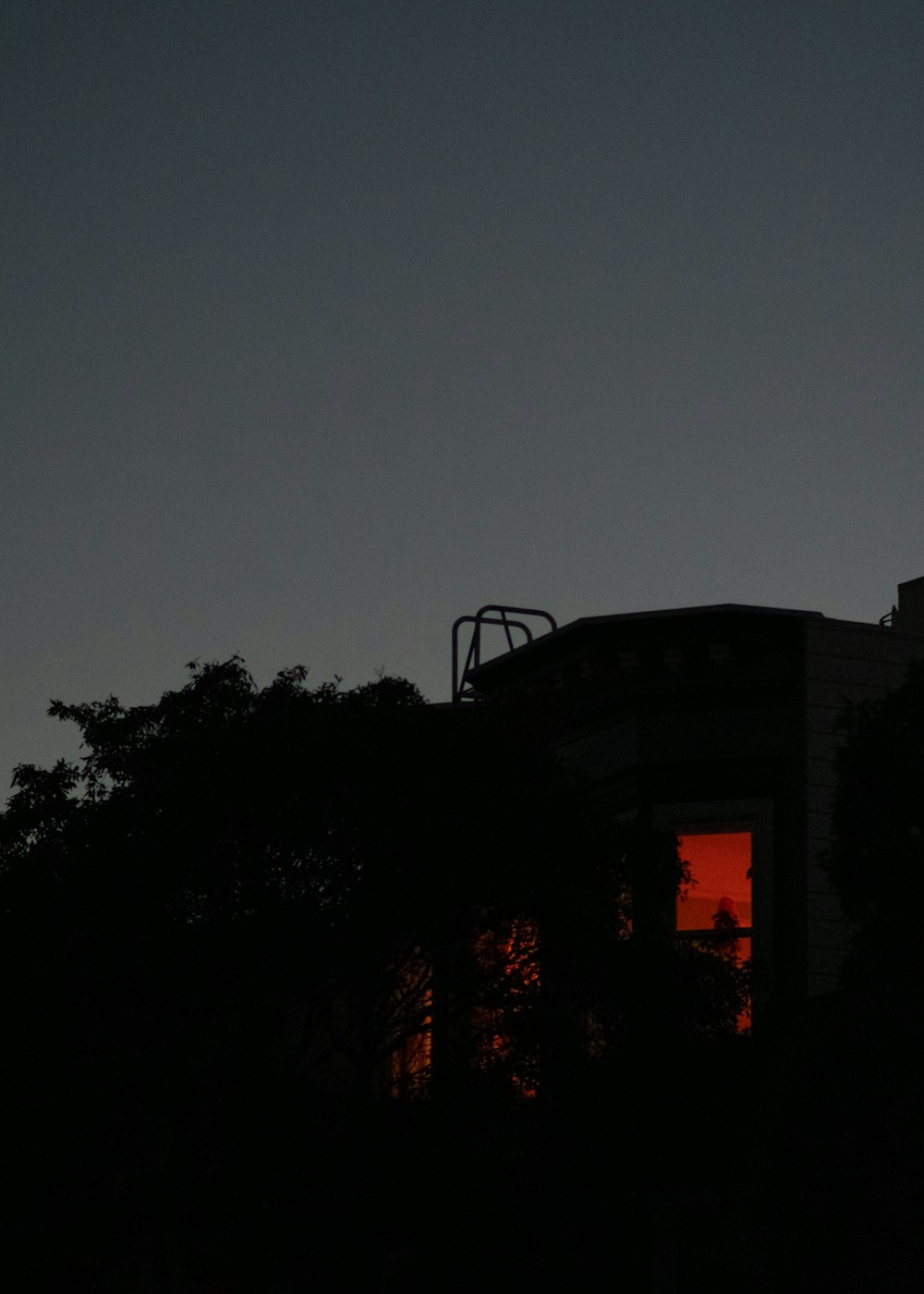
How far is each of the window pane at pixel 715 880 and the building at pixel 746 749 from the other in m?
0.02

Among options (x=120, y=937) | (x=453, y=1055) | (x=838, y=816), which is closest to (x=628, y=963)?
(x=453, y=1055)

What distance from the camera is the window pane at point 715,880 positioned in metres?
20.9

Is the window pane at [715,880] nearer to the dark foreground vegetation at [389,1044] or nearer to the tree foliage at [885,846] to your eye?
the dark foreground vegetation at [389,1044]

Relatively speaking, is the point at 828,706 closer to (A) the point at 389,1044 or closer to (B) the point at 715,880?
(B) the point at 715,880

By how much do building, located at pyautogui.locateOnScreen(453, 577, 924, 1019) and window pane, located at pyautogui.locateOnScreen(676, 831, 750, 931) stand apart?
0.7 inches

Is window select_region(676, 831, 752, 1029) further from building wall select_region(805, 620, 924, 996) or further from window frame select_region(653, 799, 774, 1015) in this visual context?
building wall select_region(805, 620, 924, 996)

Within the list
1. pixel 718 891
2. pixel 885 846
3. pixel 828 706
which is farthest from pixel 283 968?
pixel 828 706

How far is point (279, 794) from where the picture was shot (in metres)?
18.1

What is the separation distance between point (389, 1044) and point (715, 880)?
5257 millimetres

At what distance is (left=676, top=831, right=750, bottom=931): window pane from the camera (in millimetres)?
20875

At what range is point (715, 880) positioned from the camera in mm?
21250

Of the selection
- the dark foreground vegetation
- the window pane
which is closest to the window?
the window pane

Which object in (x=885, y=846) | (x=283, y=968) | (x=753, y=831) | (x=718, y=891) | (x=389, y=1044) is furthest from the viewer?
(x=718, y=891)

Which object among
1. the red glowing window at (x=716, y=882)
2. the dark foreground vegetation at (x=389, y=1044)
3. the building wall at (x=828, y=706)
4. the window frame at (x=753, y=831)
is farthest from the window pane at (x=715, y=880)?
the dark foreground vegetation at (x=389, y=1044)
